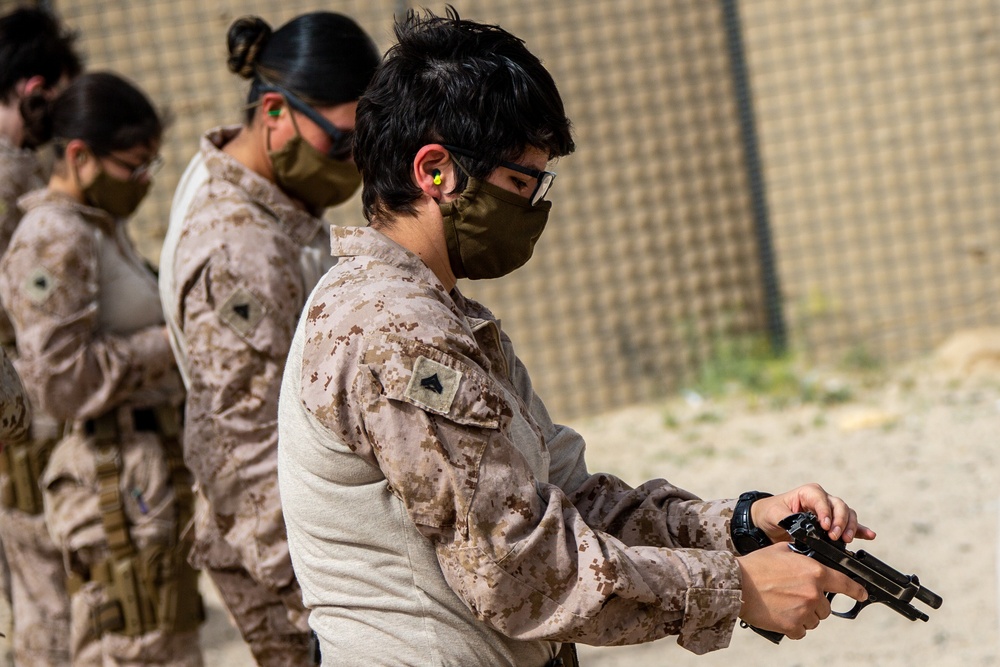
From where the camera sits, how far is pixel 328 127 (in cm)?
266

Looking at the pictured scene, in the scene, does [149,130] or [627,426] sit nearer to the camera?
[149,130]

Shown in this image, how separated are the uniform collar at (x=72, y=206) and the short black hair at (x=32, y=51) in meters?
0.69

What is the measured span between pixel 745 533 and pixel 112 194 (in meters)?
2.12

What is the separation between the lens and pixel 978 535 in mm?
4496

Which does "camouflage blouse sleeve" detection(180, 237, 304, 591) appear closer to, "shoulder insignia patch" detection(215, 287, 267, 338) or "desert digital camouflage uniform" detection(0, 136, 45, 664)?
"shoulder insignia patch" detection(215, 287, 267, 338)

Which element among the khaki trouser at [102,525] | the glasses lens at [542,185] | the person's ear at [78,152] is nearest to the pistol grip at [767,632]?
the glasses lens at [542,185]

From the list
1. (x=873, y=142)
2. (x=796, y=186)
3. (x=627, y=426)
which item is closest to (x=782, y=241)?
(x=796, y=186)

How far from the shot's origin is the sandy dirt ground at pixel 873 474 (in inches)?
156

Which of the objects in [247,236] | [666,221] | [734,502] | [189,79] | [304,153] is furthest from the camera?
[666,221]

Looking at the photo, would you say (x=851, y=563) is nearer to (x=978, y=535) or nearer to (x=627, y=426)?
(x=978, y=535)

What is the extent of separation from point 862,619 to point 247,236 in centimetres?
271

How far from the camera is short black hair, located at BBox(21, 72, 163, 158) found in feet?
10.5

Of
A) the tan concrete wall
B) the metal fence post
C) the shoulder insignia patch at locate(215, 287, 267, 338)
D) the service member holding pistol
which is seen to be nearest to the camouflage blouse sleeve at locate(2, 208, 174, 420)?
the shoulder insignia patch at locate(215, 287, 267, 338)

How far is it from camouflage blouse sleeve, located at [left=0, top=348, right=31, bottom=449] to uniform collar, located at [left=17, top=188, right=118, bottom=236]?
1.28 metres
